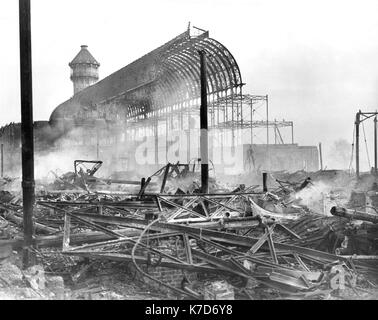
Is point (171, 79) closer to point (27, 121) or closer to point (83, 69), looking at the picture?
point (27, 121)

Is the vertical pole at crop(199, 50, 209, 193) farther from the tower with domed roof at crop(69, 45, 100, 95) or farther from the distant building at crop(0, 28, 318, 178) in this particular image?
the tower with domed roof at crop(69, 45, 100, 95)

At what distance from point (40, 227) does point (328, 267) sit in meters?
5.66

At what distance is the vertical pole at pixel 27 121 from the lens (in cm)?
732

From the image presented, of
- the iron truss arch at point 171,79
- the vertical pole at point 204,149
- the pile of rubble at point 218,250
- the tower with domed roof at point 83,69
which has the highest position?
the tower with domed roof at point 83,69

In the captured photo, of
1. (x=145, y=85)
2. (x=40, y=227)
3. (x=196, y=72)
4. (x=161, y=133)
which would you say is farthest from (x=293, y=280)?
(x=161, y=133)

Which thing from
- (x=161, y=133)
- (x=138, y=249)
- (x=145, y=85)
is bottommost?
(x=138, y=249)

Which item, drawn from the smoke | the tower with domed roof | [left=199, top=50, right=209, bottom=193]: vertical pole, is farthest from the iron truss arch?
the smoke

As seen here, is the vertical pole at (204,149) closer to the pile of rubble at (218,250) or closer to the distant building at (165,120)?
the pile of rubble at (218,250)

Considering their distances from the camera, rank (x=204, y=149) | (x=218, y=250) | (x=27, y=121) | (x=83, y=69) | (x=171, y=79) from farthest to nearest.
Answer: (x=83, y=69), (x=171, y=79), (x=204, y=149), (x=218, y=250), (x=27, y=121)

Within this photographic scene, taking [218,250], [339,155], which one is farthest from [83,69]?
[218,250]

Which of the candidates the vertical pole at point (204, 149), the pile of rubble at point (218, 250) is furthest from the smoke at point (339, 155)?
the pile of rubble at point (218, 250)

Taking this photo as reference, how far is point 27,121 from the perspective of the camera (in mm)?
7422

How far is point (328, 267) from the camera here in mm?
6758
